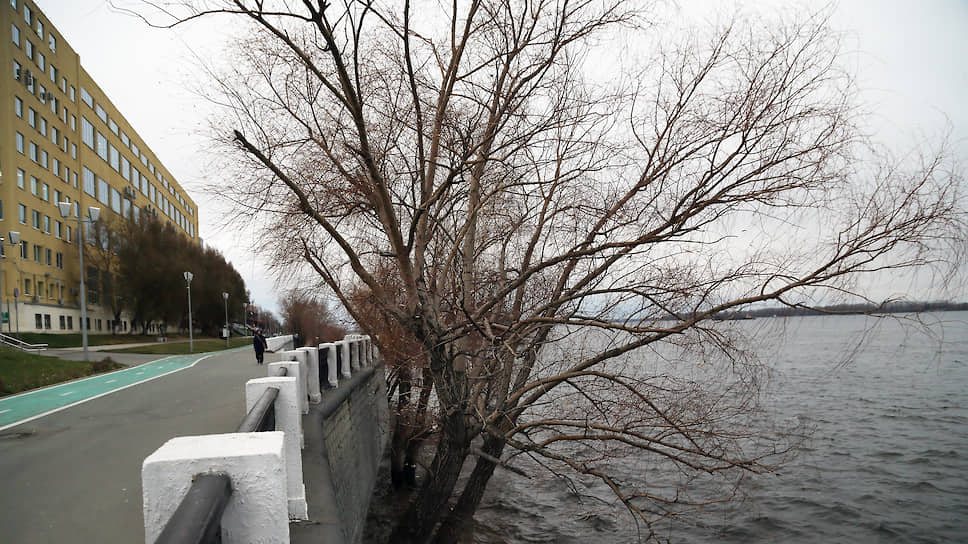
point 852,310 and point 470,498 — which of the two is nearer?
point 852,310

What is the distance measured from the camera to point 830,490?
16203mm

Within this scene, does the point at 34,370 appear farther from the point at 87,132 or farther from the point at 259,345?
the point at 87,132

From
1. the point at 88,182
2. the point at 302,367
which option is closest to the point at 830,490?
the point at 302,367

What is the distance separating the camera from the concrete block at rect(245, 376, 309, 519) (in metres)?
4.20

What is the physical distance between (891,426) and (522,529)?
638 inches

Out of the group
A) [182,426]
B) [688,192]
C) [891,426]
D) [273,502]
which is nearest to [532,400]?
[688,192]

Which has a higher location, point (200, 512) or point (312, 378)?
point (200, 512)

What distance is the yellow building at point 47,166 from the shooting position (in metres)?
36.3

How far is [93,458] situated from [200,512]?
23.7 ft

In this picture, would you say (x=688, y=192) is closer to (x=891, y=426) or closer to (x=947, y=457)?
(x=947, y=457)

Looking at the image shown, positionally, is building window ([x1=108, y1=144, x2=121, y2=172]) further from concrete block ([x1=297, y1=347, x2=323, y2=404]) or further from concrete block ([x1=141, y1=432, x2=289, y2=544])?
concrete block ([x1=141, y1=432, x2=289, y2=544])

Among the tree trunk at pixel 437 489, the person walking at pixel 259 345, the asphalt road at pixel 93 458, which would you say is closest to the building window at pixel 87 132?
the person walking at pixel 259 345

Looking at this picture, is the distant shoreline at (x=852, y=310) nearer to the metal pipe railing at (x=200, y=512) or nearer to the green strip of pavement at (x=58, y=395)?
the metal pipe railing at (x=200, y=512)

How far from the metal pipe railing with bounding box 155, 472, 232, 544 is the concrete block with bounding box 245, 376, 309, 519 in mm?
2116
